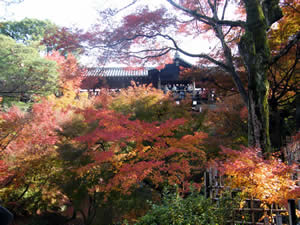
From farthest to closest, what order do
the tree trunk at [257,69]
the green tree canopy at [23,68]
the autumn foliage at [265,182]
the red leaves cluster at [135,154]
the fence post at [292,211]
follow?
the green tree canopy at [23,68]
the red leaves cluster at [135,154]
the tree trunk at [257,69]
the autumn foliage at [265,182]
the fence post at [292,211]

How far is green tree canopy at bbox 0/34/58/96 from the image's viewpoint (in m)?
11.3

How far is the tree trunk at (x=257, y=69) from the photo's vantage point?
5.18 metres

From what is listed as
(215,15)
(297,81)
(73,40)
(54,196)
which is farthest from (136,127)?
(297,81)

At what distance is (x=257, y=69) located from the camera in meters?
5.36

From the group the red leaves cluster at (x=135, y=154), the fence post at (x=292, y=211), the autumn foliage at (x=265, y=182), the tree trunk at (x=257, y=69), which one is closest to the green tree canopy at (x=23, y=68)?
the red leaves cluster at (x=135, y=154)

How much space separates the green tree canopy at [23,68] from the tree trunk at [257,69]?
879 centimetres

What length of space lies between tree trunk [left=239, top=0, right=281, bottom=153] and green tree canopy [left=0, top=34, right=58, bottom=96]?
8.79m

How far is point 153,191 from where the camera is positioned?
762cm

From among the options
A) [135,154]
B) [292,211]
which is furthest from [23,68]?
[292,211]

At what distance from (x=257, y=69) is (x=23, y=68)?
418 inches

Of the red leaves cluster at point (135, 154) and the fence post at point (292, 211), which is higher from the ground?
the red leaves cluster at point (135, 154)

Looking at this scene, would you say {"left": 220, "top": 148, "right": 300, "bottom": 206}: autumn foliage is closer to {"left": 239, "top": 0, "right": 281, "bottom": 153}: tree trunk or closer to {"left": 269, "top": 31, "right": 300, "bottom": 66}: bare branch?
{"left": 239, "top": 0, "right": 281, "bottom": 153}: tree trunk

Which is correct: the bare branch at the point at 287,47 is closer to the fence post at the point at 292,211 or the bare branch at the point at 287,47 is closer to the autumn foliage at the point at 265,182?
the autumn foliage at the point at 265,182

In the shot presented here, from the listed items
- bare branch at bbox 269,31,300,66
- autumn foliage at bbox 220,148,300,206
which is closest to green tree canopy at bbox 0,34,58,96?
bare branch at bbox 269,31,300,66
